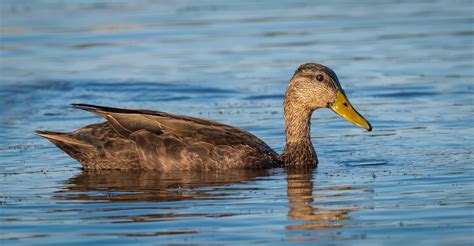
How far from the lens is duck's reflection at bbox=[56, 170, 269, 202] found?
11.1 metres

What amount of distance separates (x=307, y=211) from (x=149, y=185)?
221 cm

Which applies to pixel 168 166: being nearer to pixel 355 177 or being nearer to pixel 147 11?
pixel 355 177

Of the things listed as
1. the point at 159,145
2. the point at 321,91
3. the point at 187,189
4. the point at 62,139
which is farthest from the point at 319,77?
the point at 62,139

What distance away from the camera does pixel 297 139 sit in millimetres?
13172

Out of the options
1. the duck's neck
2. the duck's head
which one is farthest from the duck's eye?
Answer: the duck's neck

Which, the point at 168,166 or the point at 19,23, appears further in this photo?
the point at 19,23

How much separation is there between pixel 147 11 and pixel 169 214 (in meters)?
17.3

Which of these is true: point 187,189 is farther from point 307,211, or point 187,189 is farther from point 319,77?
point 319,77

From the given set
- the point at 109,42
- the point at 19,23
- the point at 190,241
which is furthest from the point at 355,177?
the point at 19,23

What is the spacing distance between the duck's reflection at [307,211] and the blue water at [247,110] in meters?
0.03

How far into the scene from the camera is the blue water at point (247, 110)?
32.0 ft

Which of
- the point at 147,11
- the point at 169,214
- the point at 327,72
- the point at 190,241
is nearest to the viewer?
the point at 190,241

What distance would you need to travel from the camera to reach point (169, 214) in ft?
33.2

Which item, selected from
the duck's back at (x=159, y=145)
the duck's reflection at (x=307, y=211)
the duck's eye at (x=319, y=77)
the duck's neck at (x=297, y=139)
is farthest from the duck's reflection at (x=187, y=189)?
the duck's eye at (x=319, y=77)
